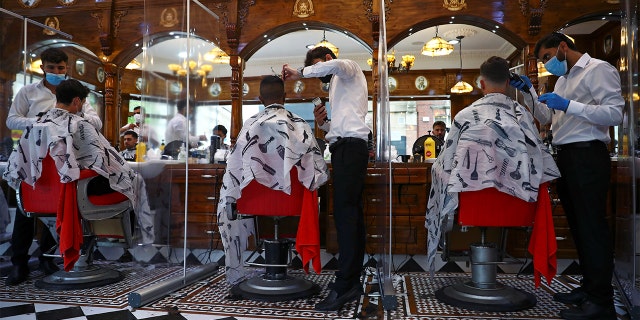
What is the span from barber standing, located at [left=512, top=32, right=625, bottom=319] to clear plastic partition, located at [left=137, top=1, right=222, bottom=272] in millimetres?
2150

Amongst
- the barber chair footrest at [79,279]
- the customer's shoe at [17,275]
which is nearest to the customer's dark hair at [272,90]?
the barber chair footrest at [79,279]

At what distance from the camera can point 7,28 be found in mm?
4016

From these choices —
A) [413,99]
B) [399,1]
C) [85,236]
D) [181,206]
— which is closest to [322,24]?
[399,1]

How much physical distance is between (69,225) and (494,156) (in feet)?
7.94

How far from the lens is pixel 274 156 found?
2.54m

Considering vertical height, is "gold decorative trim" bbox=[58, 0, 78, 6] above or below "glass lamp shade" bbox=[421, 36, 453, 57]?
above

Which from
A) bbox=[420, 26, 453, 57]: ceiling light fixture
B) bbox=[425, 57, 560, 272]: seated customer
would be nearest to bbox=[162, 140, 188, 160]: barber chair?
bbox=[425, 57, 560, 272]: seated customer

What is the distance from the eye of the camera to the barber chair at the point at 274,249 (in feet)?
8.39

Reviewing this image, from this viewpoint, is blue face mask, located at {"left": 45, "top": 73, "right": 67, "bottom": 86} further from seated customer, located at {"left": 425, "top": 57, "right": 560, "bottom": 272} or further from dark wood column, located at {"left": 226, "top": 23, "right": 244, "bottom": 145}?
seated customer, located at {"left": 425, "top": 57, "right": 560, "bottom": 272}

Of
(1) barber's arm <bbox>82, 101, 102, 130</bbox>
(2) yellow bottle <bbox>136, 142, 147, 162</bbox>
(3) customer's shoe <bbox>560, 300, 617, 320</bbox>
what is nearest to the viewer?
(3) customer's shoe <bbox>560, 300, 617, 320</bbox>

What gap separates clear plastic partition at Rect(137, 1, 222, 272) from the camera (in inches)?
108

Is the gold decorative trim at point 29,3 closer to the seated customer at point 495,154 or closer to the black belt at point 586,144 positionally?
the seated customer at point 495,154

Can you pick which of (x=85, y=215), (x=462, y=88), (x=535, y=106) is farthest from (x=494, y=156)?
(x=462, y=88)

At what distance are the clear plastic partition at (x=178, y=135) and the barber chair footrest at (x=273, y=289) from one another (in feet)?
1.60
